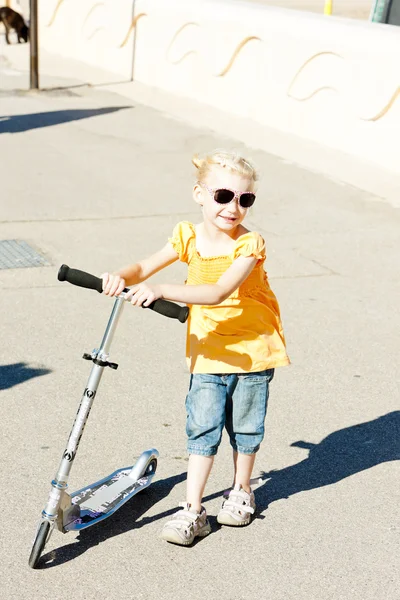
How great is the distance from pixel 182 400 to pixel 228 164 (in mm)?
1967

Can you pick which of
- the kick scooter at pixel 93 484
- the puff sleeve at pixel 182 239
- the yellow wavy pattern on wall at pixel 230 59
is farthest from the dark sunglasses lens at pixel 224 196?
the yellow wavy pattern on wall at pixel 230 59

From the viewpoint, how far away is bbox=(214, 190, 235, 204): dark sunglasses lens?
3955 millimetres

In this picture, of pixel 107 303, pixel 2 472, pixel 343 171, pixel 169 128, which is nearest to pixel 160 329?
pixel 107 303

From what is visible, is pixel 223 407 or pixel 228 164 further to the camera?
pixel 223 407

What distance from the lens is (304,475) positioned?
16.1ft

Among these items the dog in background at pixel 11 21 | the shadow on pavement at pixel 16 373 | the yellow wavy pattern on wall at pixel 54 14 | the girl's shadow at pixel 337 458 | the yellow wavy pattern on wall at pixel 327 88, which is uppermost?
the girl's shadow at pixel 337 458

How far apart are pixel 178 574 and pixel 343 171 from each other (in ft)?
27.6

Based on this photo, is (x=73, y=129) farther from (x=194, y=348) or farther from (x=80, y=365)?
(x=194, y=348)

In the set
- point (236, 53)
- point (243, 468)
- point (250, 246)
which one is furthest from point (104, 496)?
point (236, 53)

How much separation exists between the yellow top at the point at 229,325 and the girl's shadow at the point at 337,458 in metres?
0.82

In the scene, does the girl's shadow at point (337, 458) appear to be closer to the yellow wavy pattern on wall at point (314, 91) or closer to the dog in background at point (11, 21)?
the yellow wavy pattern on wall at point (314, 91)

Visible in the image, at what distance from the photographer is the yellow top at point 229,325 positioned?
163 inches

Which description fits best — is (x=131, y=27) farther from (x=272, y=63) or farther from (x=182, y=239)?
(x=182, y=239)

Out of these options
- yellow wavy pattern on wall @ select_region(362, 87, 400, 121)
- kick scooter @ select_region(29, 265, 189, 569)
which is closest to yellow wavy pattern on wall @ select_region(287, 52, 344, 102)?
yellow wavy pattern on wall @ select_region(362, 87, 400, 121)
